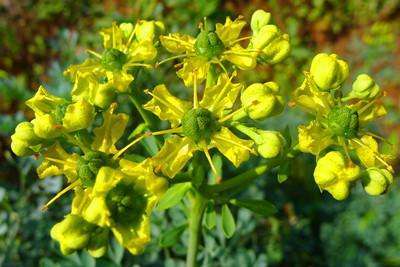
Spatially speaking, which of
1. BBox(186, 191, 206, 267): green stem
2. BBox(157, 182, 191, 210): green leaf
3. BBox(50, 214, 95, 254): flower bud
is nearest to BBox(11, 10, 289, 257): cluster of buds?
BBox(50, 214, 95, 254): flower bud

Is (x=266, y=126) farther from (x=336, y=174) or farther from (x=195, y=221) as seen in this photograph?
(x=336, y=174)

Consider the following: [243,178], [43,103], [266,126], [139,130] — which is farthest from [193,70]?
[266,126]

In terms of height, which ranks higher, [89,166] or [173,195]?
[89,166]

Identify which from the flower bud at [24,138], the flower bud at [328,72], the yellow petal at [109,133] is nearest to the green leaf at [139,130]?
the yellow petal at [109,133]

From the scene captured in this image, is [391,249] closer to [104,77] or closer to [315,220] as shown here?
[315,220]

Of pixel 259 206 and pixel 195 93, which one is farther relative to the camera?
pixel 259 206

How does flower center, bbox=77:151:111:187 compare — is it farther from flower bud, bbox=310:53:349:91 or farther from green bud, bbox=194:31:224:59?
flower bud, bbox=310:53:349:91
